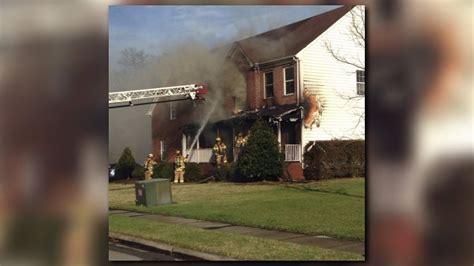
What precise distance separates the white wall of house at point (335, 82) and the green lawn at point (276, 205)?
2.04 ft

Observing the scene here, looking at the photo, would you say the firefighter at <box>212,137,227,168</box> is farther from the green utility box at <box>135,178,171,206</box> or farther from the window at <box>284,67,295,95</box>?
the window at <box>284,67,295,95</box>

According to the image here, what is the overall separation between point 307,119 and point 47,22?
10.9 ft

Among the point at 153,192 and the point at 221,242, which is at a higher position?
the point at 153,192

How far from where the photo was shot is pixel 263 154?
262 inches

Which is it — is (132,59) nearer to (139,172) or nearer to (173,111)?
(173,111)

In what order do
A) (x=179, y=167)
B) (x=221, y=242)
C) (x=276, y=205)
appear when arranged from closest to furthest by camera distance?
(x=221, y=242)
(x=276, y=205)
(x=179, y=167)

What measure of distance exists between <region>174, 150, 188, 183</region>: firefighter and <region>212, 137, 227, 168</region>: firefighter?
39 cm

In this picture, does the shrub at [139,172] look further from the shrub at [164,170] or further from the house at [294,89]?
the house at [294,89]

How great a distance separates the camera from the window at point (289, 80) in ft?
21.8

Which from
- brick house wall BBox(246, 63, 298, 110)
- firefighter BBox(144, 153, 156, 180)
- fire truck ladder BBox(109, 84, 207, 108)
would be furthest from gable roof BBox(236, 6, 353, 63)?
firefighter BBox(144, 153, 156, 180)

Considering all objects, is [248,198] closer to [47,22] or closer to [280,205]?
[280,205]

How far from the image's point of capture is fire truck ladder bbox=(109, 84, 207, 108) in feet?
21.4

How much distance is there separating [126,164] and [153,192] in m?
0.48

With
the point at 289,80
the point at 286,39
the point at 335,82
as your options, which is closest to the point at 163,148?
the point at 289,80
